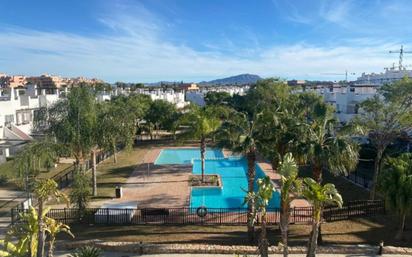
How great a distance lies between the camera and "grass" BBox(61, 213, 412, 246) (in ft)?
66.3

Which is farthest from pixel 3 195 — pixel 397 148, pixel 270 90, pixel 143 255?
pixel 270 90

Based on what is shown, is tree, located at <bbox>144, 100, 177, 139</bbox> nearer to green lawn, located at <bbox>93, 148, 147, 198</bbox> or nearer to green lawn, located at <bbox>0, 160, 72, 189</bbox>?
green lawn, located at <bbox>93, 148, 147, 198</bbox>

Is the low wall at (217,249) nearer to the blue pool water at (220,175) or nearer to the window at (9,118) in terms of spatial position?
the blue pool water at (220,175)

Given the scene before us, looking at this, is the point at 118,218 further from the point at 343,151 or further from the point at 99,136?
the point at 343,151

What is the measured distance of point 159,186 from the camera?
3253 centimetres

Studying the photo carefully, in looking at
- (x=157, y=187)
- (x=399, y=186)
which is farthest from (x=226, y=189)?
(x=399, y=186)

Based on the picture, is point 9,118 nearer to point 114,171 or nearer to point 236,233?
point 114,171

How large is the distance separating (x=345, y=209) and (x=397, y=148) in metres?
14.9

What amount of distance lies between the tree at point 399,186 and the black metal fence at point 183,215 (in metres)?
3.91

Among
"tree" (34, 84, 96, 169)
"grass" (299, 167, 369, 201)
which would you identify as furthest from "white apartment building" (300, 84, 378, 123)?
"tree" (34, 84, 96, 169)

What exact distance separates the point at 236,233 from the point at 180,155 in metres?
27.7

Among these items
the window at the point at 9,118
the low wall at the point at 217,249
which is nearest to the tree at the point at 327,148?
the low wall at the point at 217,249

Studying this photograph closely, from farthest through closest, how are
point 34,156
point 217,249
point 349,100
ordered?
point 349,100 < point 34,156 < point 217,249

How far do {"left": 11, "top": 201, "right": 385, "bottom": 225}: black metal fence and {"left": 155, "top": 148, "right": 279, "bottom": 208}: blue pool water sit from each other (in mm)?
1905
